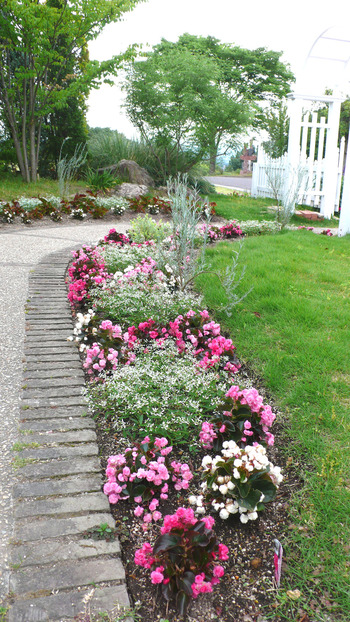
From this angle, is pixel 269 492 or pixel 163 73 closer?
pixel 269 492

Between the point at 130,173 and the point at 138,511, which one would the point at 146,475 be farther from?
the point at 130,173

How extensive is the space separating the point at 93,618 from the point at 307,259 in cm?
425

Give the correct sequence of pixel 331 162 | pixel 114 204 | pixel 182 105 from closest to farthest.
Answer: pixel 114 204 < pixel 331 162 < pixel 182 105

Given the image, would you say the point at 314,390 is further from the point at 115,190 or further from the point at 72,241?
the point at 115,190

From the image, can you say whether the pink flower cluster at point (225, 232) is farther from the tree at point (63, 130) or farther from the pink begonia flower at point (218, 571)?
the tree at point (63, 130)

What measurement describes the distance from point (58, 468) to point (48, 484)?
96mm

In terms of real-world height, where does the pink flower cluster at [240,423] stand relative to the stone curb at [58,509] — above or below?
above

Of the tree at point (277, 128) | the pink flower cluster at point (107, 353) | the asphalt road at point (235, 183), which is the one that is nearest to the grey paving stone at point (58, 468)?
the pink flower cluster at point (107, 353)

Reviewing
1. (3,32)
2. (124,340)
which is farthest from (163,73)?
(124,340)

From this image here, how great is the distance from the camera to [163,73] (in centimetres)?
1306

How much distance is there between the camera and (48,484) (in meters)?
1.87

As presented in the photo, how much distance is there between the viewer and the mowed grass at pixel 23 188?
9844 mm

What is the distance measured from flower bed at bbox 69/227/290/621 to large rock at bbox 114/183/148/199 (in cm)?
731

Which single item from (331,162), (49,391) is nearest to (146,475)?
(49,391)
